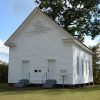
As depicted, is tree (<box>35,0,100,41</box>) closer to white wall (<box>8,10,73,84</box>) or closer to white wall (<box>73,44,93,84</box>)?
white wall (<box>73,44,93,84</box>)

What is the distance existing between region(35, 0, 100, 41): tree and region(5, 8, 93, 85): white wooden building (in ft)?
36.6

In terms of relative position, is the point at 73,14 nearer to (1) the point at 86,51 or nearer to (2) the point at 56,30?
(1) the point at 86,51

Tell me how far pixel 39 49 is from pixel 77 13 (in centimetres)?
1381

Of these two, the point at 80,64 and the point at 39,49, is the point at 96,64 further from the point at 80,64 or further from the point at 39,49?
the point at 39,49

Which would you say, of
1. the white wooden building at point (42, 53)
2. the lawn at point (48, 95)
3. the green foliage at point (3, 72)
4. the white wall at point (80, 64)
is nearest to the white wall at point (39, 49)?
the white wooden building at point (42, 53)

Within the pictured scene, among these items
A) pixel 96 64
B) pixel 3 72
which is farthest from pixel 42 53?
pixel 96 64

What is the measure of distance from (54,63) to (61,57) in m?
0.92

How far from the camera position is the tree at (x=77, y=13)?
42125 millimetres

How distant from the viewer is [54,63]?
29.6 meters

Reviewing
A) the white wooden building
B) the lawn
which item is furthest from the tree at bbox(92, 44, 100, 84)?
the lawn

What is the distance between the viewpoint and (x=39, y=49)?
30.4 meters

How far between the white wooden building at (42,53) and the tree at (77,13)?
11.2m

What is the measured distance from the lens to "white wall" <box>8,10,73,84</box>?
29.2 metres

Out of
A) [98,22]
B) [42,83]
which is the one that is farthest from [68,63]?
[98,22]
